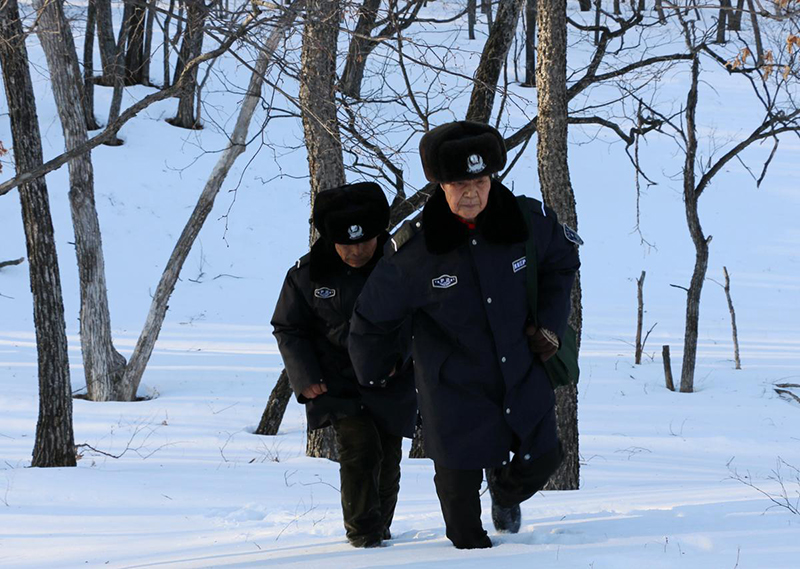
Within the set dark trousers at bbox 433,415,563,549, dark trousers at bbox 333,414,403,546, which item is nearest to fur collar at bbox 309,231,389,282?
dark trousers at bbox 333,414,403,546

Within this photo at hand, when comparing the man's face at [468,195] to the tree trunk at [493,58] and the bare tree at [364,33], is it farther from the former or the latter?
the tree trunk at [493,58]

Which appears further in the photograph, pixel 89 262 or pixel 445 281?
pixel 89 262

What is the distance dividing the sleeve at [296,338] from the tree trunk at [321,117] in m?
2.25

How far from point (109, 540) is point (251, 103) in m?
7.05

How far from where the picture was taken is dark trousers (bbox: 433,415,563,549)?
3.69 meters

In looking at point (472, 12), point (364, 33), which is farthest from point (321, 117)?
point (472, 12)

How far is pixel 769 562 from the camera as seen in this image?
3.21 m

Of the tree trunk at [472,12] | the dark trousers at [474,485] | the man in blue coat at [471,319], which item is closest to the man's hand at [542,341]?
the man in blue coat at [471,319]

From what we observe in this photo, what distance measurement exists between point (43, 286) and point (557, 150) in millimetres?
4233

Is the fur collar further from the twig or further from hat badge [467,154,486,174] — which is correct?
the twig

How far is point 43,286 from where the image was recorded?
7.13m

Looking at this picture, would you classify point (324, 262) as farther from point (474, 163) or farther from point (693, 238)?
point (693, 238)

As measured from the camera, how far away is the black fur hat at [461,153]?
3.41 meters

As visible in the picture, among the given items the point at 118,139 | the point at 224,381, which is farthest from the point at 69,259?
the point at 224,381
